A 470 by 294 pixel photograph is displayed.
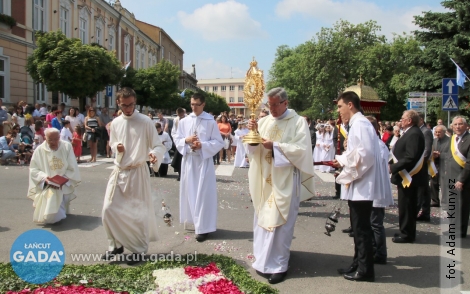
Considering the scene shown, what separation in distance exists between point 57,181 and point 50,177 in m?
0.14

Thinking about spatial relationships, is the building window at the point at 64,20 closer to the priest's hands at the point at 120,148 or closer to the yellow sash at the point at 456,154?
the priest's hands at the point at 120,148

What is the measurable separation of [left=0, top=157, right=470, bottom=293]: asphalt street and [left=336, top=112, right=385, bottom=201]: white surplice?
1.01 metres

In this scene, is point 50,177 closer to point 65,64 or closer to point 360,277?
point 360,277

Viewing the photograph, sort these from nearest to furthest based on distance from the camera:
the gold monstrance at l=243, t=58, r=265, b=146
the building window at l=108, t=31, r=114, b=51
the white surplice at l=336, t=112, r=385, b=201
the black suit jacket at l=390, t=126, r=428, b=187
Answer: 1. the white surplice at l=336, t=112, r=385, b=201
2. the gold monstrance at l=243, t=58, r=265, b=146
3. the black suit jacket at l=390, t=126, r=428, b=187
4. the building window at l=108, t=31, r=114, b=51

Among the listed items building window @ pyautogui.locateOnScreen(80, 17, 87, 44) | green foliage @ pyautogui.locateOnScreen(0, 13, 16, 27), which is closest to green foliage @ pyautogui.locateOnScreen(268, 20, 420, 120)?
building window @ pyautogui.locateOnScreen(80, 17, 87, 44)

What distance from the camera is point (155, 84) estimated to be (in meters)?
37.0

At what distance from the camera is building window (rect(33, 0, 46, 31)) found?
83.8ft

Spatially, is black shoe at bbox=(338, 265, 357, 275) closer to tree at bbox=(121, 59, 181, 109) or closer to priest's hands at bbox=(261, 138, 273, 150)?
priest's hands at bbox=(261, 138, 273, 150)

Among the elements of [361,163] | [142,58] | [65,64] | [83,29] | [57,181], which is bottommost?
[57,181]

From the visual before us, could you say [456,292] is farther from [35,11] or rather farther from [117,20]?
[117,20]

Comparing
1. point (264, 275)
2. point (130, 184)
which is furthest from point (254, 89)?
point (264, 275)

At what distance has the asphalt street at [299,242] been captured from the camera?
192 inches

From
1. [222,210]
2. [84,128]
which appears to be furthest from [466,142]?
[84,128]

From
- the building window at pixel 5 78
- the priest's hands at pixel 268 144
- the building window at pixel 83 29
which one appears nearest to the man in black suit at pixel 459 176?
the priest's hands at pixel 268 144
